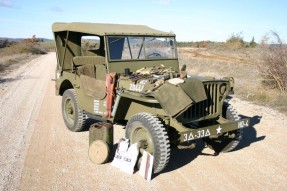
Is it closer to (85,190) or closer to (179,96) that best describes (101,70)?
(179,96)

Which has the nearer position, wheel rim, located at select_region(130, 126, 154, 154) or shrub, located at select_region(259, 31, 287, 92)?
wheel rim, located at select_region(130, 126, 154, 154)

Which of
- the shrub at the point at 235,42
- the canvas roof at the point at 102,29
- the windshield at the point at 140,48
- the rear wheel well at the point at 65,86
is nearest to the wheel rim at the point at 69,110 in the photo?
the rear wheel well at the point at 65,86

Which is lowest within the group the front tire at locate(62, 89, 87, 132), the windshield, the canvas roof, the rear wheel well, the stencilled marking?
the front tire at locate(62, 89, 87, 132)

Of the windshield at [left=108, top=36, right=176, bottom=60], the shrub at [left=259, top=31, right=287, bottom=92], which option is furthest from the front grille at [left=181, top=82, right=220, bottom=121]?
Answer: the shrub at [left=259, top=31, right=287, bottom=92]

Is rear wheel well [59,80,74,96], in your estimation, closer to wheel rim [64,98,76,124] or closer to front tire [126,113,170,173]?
wheel rim [64,98,76,124]

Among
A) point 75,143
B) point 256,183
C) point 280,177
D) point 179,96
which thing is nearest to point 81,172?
point 75,143

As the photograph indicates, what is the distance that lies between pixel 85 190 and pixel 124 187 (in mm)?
510

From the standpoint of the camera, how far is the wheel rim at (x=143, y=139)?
5.01 meters

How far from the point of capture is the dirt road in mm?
4723

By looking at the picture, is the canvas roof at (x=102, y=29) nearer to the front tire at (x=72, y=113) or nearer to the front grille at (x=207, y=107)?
the front tire at (x=72, y=113)

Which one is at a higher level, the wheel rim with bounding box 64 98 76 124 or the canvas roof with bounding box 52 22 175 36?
the canvas roof with bounding box 52 22 175 36

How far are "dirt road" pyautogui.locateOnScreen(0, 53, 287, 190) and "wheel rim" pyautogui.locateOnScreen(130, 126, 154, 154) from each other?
413 mm

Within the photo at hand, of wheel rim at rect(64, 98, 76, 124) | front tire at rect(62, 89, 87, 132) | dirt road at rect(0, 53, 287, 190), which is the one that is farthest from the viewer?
wheel rim at rect(64, 98, 76, 124)

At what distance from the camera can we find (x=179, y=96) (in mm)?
4754
